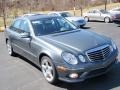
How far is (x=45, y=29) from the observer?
26.0 ft

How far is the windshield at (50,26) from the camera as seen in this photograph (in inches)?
309

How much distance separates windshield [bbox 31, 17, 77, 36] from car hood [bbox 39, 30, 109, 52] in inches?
12.8

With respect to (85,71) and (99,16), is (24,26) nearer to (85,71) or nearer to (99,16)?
(85,71)

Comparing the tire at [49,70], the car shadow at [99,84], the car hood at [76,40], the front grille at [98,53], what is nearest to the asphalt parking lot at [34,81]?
the car shadow at [99,84]

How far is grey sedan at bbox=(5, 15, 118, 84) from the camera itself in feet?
20.8

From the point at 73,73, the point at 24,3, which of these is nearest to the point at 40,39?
the point at 73,73

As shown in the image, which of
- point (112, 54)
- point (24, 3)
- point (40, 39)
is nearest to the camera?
point (112, 54)

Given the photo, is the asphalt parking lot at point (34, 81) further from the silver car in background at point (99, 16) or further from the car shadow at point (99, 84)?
the silver car in background at point (99, 16)

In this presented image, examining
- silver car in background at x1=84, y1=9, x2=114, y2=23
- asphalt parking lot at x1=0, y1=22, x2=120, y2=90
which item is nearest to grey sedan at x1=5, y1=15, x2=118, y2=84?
asphalt parking lot at x1=0, y1=22, x2=120, y2=90

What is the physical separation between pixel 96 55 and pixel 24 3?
135 ft

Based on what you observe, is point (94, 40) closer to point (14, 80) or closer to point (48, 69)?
point (48, 69)

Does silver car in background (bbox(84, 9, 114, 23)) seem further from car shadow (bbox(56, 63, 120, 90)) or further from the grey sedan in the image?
car shadow (bbox(56, 63, 120, 90))

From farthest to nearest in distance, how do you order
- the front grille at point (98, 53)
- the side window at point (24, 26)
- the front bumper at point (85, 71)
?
the side window at point (24, 26), the front grille at point (98, 53), the front bumper at point (85, 71)

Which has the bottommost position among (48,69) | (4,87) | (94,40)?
(4,87)
